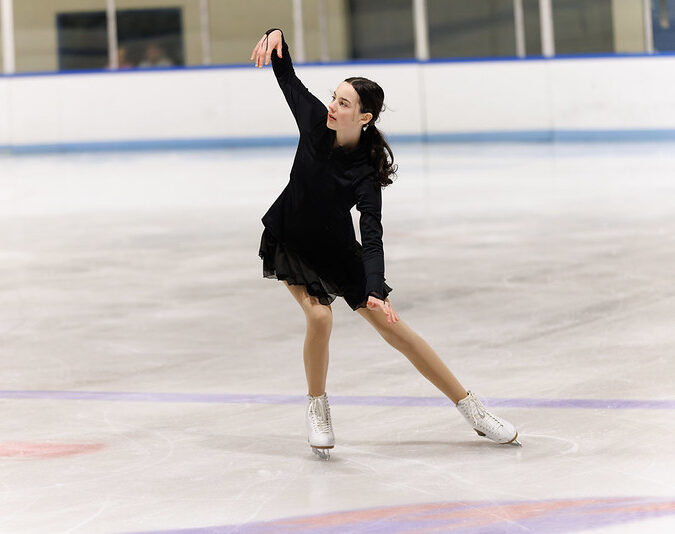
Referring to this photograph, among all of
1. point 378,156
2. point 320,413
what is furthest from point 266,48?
point 320,413

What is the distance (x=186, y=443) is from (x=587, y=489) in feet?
4.42

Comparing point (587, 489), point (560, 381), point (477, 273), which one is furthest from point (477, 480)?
point (477, 273)

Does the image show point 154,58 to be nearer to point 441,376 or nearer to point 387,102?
point 387,102

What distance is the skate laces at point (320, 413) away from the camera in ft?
13.6

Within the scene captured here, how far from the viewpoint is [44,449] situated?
4230 millimetres

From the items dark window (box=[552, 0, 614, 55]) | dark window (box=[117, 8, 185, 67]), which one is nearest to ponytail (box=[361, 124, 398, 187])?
dark window (box=[552, 0, 614, 55])

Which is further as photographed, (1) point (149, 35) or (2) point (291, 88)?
(1) point (149, 35)

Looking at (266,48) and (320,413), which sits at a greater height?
(266,48)

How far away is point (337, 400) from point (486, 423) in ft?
2.72

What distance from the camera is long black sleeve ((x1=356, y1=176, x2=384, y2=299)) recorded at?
12.8 ft

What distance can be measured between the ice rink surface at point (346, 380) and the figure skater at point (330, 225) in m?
0.16

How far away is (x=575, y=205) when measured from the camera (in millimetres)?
10695

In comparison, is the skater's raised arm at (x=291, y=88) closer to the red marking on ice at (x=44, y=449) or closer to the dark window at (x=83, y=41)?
the red marking on ice at (x=44, y=449)

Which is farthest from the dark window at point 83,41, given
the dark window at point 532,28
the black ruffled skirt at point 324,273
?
the black ruffled skirt at point 324,273
